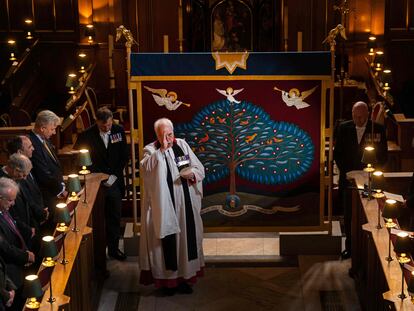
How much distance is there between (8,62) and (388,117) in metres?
6.84

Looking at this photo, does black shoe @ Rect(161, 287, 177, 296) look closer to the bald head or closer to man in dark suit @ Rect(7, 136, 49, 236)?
man in dark suit @ Rect(7, 136, 49, 236)

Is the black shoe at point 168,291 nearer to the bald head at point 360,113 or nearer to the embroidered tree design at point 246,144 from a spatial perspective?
the embroidered tree design at point 246,144

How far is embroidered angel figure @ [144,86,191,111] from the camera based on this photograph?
9.10 m

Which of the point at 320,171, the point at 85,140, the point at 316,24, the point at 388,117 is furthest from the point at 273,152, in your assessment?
the point at 316,24

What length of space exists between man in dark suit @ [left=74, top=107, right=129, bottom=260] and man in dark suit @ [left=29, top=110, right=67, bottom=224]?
508 mm

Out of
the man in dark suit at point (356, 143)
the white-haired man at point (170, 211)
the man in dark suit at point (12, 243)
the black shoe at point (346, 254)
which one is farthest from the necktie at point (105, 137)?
the black shoe at point (346, 254)

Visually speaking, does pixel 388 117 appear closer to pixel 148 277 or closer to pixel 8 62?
pixel 148 277

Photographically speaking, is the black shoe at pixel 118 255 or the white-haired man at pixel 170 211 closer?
the white-haired man at pixel 170 211

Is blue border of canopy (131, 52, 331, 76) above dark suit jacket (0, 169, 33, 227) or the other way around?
above

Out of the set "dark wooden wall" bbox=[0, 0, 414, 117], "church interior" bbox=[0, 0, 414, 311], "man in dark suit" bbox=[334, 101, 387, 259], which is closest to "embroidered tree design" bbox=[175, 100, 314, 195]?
"church interior" bbox=[0, 0, 414, 311]

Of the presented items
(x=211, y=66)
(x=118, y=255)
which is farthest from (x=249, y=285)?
(x=211, y=66)

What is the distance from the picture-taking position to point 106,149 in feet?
30.7

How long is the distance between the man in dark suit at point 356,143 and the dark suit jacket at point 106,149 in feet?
7.71

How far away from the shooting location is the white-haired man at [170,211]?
8422mm
